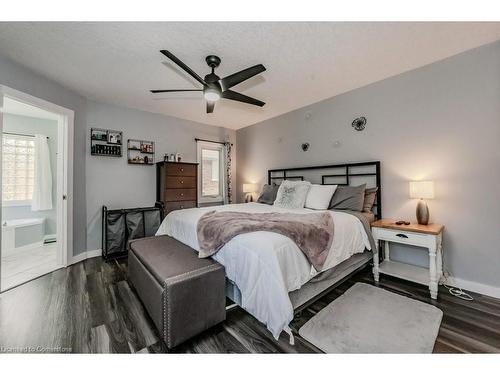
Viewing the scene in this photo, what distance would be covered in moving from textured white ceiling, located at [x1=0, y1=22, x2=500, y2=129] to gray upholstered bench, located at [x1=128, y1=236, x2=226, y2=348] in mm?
2035

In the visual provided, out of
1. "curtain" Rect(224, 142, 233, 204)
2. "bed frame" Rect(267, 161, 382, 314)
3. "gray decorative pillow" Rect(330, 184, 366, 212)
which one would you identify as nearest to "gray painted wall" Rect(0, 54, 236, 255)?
"curtain" Rect(224, 142, 233, 204)

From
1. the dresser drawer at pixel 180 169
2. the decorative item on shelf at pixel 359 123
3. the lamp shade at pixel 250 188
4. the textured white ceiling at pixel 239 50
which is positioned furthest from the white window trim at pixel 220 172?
the decorative item on shelf at pixel 359 123

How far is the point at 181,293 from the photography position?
1.38 metres

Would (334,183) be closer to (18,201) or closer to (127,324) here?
(127,324)

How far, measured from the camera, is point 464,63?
2188mm

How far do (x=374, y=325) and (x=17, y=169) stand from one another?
605 cm

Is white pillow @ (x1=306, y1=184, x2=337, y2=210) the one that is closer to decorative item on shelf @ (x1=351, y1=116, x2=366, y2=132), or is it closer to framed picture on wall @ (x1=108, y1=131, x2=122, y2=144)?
decorative item on shelf @ (x1=351, y1=116, x2=366, y2=132)

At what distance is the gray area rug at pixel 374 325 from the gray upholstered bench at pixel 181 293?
2.41ft

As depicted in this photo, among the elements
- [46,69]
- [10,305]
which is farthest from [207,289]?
[46,69]

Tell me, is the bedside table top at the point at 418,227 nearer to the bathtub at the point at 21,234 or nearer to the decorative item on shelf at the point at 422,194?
the decorative item on shelf at the point at 422,194

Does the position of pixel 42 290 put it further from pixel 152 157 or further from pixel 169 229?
pixel 152 157

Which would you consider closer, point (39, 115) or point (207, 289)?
point (207, 289)

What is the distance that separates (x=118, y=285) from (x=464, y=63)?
15.0ft
